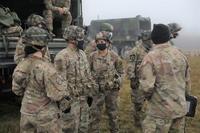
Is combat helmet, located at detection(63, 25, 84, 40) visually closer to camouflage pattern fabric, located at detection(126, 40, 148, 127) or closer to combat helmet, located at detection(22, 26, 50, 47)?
combat helmet, located at detection(22, 26, 50, 47)

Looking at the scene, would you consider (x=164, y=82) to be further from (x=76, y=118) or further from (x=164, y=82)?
(x=76, y=118)

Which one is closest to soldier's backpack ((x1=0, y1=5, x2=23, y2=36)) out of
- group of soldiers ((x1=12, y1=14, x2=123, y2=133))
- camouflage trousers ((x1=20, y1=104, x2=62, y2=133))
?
group of soldiers ((x1=12, y1=14, x2=123, y2=133))

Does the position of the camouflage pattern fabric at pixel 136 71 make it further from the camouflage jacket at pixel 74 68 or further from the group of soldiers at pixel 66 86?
the group of soldiers at pixel 66 86

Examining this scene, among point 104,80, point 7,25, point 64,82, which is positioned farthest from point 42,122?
point 7,25

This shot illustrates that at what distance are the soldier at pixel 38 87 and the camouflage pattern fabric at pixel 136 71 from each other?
3.07m

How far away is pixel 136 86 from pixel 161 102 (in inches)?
116

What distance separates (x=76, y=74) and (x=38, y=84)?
4.30ft

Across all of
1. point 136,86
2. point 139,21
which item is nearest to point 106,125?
point 136,86

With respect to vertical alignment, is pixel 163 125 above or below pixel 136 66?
below

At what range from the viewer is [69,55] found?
19.0 feet

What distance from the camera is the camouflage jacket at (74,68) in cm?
577

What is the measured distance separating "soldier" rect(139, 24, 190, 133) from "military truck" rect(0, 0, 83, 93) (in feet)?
8.76

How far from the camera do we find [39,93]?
4562 mm

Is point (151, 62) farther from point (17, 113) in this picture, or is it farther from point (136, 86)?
point (17, 113)
